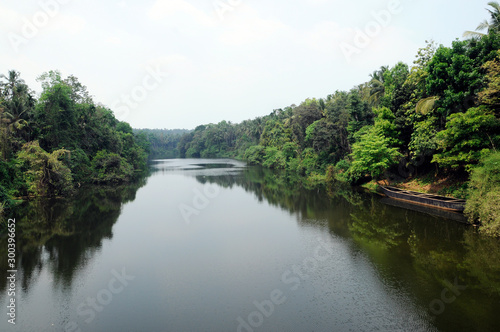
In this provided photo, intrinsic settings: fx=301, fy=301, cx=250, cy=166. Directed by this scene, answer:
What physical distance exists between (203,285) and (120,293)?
297 centimetres

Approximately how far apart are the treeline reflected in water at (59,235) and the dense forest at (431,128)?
66.6 feet

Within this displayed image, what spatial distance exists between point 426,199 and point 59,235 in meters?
24.9

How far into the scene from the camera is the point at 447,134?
20.1 metres

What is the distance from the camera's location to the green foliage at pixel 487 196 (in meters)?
15.0

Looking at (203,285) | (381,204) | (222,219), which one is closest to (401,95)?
(381,204)

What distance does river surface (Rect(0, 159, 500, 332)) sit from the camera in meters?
9.01

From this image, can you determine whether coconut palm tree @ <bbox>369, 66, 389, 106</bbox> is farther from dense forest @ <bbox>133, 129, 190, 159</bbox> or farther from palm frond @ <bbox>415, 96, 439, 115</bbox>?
dense forest @ <bbox>133, 129, 190, 159</bbox>

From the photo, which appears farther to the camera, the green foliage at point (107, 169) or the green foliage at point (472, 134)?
the green foliage at point (107, 169)

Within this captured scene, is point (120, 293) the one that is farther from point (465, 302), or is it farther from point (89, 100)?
point (89, 100)

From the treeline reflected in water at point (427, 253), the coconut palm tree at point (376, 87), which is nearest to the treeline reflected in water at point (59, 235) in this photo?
the treeline reflected in water at point (427, 253)

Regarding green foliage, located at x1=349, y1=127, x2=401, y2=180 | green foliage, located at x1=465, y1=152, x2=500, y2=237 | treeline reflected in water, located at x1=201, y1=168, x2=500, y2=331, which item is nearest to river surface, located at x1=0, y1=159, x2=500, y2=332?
treeline reflected in water, located at x1=201, y1=168, x2=500, y2=331

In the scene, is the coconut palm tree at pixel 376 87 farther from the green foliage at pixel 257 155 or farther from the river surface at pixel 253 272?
the green foliage at pixel 257 155

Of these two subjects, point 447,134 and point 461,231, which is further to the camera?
point 447,134

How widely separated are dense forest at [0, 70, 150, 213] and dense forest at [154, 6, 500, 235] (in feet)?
93.2
